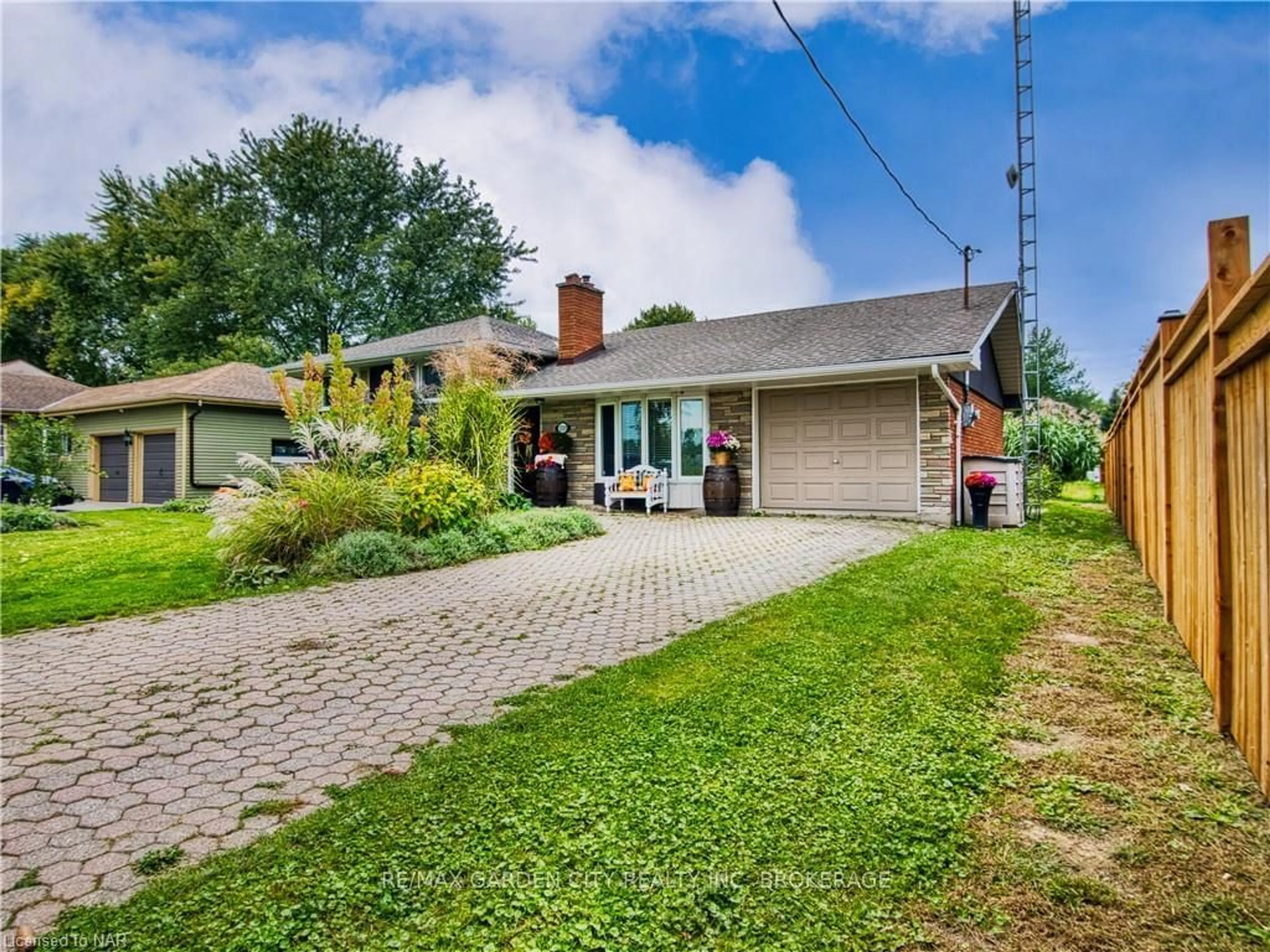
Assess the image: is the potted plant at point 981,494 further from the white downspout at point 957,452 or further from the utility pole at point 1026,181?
the utility pole at point 1026,181

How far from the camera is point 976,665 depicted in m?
3.47

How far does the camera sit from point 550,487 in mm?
13008

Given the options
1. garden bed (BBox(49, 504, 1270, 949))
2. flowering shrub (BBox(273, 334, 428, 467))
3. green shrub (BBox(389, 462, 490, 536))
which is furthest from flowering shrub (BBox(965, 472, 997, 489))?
flowering shrub (BBox(273, 334, 428, 467))

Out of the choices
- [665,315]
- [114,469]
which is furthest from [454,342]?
[665,315]

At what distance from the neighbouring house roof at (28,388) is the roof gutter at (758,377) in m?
19.6

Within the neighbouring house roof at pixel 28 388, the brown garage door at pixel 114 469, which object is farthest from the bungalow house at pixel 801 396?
the neighbouring house roof at pixel 28 388

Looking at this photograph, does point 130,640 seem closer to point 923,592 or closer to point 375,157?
point 923,592

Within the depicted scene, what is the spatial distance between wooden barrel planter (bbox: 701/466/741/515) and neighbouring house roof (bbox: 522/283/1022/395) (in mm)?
1597

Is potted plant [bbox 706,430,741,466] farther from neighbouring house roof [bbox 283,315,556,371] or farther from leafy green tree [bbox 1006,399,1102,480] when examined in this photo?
leafy green tree [bbox 1006,399,1102,480]

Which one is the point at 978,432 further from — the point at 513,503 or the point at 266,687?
the point at 266,687

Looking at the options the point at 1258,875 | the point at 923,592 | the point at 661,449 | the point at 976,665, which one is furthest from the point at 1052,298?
the point at 1258,875

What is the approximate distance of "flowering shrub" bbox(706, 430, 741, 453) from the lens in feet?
37.3

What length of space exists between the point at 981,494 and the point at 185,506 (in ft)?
53.8

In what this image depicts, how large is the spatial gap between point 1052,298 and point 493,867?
2472 centimetres
